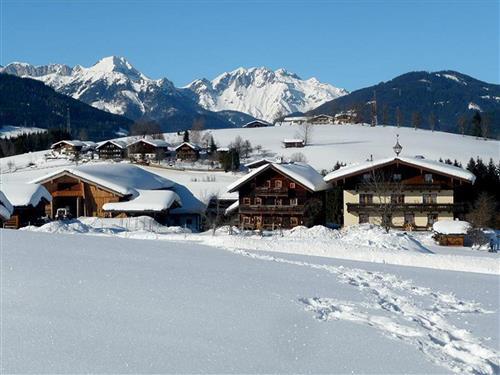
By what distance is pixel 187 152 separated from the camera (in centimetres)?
8525

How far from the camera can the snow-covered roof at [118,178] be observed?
47.8 metres

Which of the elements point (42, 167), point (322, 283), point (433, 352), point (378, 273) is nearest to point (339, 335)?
point (433, 352)

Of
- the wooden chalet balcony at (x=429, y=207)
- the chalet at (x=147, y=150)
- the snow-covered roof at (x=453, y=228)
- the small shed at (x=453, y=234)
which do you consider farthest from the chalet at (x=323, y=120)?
the small shed at (x=453, y=234)

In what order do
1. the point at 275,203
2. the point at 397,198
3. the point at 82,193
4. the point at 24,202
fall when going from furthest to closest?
the point at 82,193 → the point at 275,203 → the point at 24,202 → the point at 397,198

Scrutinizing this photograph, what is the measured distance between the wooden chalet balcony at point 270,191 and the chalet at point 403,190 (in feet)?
13.3

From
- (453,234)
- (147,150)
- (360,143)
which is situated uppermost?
(360,143)

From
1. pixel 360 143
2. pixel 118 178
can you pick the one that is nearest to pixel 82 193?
pixel 118 178

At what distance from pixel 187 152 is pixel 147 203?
40.2 meters

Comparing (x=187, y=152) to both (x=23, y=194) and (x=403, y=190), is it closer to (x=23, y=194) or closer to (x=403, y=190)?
(x=23, y=194)

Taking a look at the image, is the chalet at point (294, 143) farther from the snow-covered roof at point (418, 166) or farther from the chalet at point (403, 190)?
the snow-covered roof at point (418, 166)

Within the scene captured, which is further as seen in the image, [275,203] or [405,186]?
[275,203]

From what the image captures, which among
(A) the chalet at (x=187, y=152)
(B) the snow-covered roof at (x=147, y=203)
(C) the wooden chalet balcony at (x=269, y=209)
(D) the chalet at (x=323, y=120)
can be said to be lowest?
(C) the wooden chalet balcony at (x=269, y=209)

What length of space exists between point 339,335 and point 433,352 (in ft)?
3.59

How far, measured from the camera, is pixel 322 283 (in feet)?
36.2
